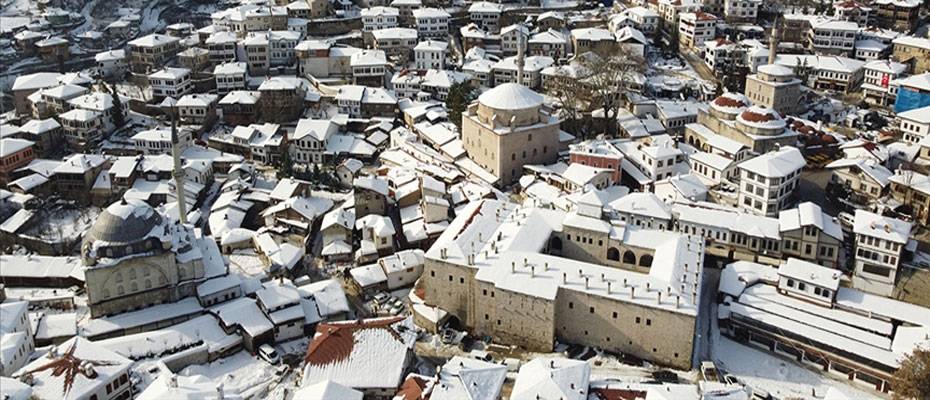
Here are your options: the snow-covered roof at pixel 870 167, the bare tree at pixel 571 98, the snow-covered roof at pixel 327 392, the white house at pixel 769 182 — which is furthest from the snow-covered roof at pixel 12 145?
the snow-covered roof at pixel 870 167

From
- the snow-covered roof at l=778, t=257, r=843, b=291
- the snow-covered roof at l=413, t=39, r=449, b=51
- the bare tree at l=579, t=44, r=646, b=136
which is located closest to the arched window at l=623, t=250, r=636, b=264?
the snow-covered roof at l=778, t=257, r=843, b=291

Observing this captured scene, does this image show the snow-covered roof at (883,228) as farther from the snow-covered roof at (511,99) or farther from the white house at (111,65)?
the white house at (111,65)

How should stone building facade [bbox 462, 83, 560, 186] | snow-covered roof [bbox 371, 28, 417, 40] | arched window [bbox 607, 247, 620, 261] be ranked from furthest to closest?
snow-covered roof [bbox 371, 28, 417, 40] → stone building facade [bbox 462, 83, 560, 186] → arched window [bbox 607, 247, 620, 261]

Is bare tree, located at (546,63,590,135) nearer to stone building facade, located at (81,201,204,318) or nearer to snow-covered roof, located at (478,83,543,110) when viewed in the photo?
snow-covered roof, located at (478,83,543,110)

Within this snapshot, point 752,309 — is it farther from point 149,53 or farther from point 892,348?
point 149,53

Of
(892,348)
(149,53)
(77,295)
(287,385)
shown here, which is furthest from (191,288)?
(149,53)

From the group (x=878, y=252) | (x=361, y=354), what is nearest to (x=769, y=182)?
(x=878, y=252)
